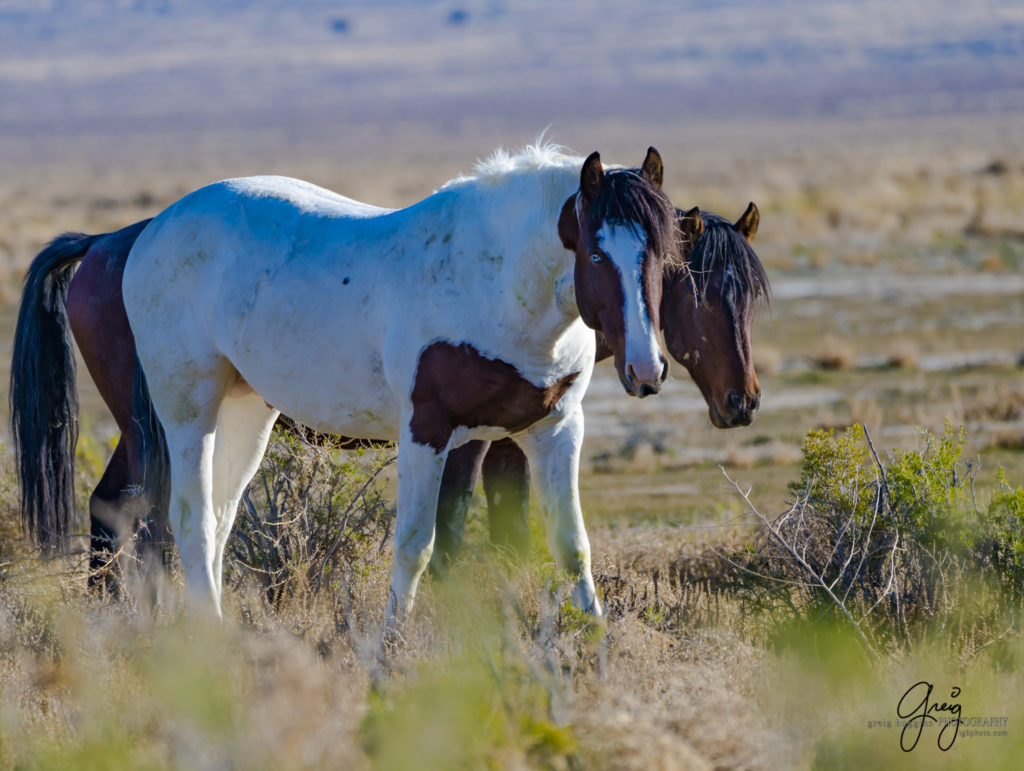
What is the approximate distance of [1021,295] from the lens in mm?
20500

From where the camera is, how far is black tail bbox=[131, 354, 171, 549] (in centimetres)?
652

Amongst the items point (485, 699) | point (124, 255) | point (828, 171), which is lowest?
point (485, 699)

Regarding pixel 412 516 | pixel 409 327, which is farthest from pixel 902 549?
pixel 409 327

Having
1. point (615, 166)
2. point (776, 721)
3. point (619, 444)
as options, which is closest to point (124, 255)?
point (615, 166)

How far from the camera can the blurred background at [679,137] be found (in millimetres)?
13984

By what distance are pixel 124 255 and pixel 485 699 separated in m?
3.73

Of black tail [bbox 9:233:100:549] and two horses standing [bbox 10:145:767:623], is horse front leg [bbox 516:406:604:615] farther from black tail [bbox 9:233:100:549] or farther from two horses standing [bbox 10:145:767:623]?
black tail [bbox 9:233:100:549]

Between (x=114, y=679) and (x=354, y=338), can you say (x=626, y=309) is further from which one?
(x=114, y=679)

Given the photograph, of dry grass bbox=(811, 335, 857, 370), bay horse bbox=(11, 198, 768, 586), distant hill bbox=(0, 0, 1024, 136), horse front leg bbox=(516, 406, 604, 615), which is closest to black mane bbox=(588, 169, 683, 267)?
bay horse bbox=(11, 198, 768, 586)

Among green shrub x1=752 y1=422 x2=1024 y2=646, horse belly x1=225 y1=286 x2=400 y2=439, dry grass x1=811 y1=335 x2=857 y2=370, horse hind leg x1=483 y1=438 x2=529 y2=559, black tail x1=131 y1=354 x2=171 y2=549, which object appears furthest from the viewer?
dry grass x1=811 y1=335 x2=857 y2=370

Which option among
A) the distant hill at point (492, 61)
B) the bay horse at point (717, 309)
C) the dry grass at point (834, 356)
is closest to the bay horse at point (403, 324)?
the bay horse at point (717, 309)

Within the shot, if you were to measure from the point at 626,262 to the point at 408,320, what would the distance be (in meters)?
1.06

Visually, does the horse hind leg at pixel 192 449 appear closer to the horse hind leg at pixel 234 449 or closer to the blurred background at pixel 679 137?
the horse hind leg at pixel 234 449

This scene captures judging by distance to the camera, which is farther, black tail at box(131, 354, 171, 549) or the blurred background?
the blurred background
